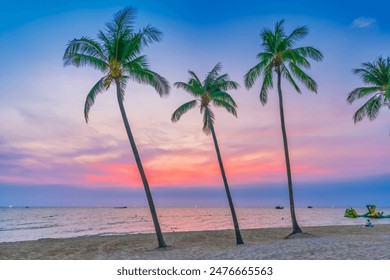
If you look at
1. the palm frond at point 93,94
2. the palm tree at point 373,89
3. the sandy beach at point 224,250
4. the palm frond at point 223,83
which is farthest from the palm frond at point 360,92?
the palm frond at point 93,94

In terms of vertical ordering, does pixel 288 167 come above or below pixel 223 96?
below

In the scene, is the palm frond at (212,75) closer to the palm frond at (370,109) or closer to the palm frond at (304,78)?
the palm frond at (304,78)

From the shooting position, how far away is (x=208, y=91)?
2042cm

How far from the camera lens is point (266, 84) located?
70.8 feet

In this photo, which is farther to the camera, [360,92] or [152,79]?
[360,92]

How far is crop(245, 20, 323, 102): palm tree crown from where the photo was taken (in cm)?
1978

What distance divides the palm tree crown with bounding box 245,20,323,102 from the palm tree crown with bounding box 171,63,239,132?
1884 mm

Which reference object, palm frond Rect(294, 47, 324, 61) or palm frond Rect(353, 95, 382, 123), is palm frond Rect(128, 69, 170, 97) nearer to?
palm frond Rect(294, 47, 324, 61)

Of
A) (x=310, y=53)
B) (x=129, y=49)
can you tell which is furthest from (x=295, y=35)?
(x=129, y=49)

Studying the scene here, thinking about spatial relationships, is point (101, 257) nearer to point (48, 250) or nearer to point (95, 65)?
point (48, 250)

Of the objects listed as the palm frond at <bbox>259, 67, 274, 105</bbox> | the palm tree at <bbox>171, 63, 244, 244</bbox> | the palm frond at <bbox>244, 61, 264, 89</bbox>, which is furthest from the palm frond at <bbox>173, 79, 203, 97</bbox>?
the palm frond at <bbox>259, 67, 274, 105</bbox>

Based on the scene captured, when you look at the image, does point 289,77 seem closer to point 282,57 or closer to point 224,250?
point 282,57

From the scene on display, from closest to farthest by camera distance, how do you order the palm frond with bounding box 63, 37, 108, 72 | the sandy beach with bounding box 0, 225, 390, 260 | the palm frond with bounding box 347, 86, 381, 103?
the sandy beach with bounding box 0, 225, 390, 260 < the palm frond with bounding box 63, 37, 108, 72 < the palm frond with bounding box 347, 86, 381, 103

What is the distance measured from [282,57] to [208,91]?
16.8 feet
